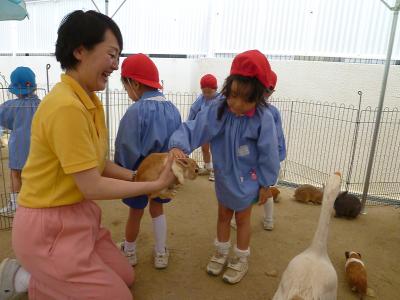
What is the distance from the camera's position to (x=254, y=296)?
2209mm

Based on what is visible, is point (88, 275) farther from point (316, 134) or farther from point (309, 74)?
point (309, 74)

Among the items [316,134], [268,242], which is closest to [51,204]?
[268,242]

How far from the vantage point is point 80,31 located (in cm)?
141

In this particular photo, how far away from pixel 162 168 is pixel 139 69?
79 centimetres

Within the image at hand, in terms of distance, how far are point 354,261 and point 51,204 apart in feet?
7.02

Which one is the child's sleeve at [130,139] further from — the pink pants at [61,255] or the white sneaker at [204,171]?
the white sneaker at [204,171]

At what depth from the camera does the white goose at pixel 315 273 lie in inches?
63.9

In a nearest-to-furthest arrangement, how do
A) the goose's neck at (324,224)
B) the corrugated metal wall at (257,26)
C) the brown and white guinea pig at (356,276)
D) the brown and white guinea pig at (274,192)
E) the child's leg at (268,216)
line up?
the goose's neck at (324,224)
the brown and white guinea pig at (356,276)
the child's leg at (268,216)
the brown and white guinea pig at (274,192)
the corrugated metal wall at (257,26)

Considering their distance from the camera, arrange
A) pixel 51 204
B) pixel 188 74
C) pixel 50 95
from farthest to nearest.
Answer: pixel 188 74
pixel 51 204
pixel 50 95

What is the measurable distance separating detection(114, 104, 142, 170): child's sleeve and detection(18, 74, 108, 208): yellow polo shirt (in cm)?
44

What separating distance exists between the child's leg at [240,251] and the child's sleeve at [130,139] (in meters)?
0.83

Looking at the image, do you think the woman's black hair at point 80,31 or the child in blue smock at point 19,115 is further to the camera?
the child in blue smock at point 19,115

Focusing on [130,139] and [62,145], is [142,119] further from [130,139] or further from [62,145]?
[62,145]

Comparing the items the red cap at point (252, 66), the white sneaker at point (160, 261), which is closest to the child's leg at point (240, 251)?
the white sneaker at point (160, 261)
